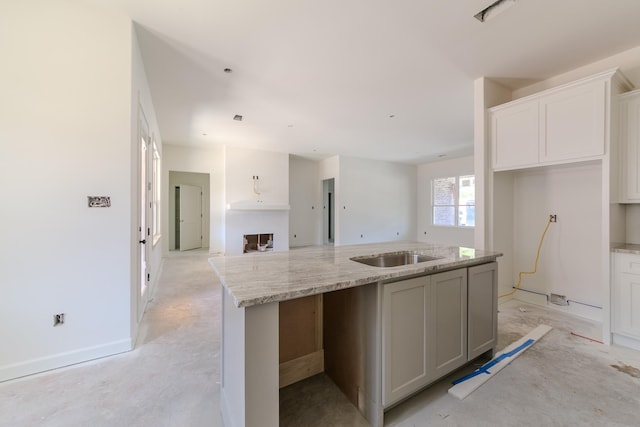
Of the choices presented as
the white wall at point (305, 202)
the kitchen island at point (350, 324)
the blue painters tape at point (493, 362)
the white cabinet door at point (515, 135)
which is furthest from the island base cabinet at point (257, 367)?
the white wall at point (305, 202)

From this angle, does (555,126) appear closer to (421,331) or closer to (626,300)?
(626,300)

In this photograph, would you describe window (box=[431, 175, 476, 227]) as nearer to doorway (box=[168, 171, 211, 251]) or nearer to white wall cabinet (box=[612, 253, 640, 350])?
white wall cabinet (box=[612, 253, 640, 350])

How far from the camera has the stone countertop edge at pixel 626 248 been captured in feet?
7.45

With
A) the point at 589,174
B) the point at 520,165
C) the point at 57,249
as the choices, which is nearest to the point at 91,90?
the point at 57,249

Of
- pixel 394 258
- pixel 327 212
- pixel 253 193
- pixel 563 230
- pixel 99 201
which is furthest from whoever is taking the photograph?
pixel 327 212

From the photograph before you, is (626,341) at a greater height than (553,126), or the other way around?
(553,126)

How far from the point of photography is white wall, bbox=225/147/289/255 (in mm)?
6559

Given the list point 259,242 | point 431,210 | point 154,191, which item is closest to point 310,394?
point 154,191

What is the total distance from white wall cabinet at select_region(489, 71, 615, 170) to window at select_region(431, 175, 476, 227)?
15.7 ft

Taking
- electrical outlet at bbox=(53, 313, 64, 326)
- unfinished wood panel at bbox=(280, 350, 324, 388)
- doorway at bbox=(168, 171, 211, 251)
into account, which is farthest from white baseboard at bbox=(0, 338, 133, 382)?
doorway at bbox=(168, 171, 211, 251)

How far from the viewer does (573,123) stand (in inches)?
100

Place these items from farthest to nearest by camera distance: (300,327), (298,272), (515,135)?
(515,135), (300,327), (298,272)

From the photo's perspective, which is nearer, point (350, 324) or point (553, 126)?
point (350, 324)

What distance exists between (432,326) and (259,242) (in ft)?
19.6
